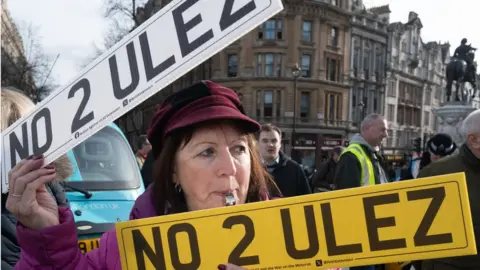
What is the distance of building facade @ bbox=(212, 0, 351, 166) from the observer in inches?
1633

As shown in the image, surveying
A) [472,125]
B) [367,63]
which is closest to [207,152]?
[472,125]

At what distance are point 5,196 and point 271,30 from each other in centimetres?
4105

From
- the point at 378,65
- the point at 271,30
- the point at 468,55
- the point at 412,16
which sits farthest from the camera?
the point at 412,16

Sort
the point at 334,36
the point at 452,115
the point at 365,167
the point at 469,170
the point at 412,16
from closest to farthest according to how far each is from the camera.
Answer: the point at 469,170 < the point at 365,167 < the point at 452,115 < the point at 334,36 < the point at 412,16

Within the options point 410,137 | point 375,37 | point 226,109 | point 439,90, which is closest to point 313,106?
point 375,37

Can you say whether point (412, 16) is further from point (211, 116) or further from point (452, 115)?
point (211, 116)

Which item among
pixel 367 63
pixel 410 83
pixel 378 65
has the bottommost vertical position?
pixel 410 83

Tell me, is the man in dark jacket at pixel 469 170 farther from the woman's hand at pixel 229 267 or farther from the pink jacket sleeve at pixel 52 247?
the pink jacket sleeve at pixel 52 247

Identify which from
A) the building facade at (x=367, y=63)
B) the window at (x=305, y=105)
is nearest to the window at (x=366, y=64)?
the building facade at (x=367, y=63)

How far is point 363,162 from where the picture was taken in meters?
4.84

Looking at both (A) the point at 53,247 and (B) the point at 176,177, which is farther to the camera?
(B) the point at 176,177

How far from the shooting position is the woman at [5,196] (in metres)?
2.06

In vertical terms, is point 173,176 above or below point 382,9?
below

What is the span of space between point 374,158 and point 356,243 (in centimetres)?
392
